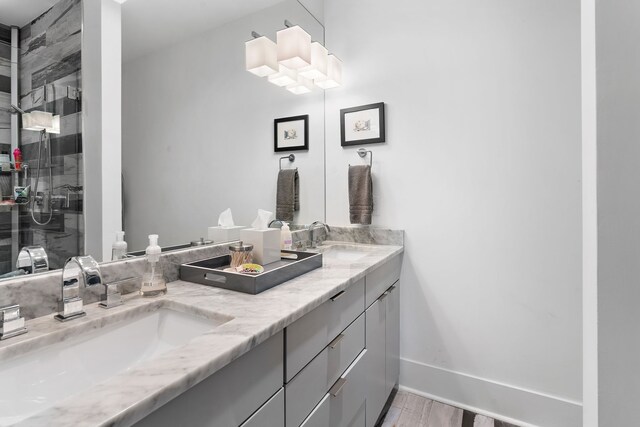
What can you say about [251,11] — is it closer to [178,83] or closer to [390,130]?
[178,83]

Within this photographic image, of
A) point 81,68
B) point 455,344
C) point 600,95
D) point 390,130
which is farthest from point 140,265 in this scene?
point 455,344

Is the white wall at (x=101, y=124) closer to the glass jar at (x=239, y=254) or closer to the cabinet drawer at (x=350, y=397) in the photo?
the glass jar at (x=239, y=254)

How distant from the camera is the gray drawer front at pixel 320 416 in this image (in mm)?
900

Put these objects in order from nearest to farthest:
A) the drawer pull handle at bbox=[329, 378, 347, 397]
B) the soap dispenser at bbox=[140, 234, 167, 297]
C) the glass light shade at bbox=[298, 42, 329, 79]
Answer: the soap dispenser at bbox=[140, 234, 167, 297], the drawer pull handle at bbox=[329, 378, 347, 397], the glass light shade at bbox=[298, 42, 329, 79]

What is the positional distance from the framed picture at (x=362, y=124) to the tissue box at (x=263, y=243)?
94 centimetres

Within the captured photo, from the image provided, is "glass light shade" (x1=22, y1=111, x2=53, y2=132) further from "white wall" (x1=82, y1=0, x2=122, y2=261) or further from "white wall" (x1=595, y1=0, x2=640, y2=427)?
"white wall" (x1=595, y1=0, x2=640, y2=427)

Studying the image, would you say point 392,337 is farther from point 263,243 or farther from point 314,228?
point 263,243

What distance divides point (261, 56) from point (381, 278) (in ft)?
4.31

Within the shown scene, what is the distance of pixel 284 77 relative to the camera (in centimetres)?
177

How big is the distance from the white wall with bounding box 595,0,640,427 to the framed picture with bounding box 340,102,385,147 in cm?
128

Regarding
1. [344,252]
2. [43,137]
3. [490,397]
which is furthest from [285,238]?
[490,397]

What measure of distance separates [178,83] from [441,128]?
4.50 feet

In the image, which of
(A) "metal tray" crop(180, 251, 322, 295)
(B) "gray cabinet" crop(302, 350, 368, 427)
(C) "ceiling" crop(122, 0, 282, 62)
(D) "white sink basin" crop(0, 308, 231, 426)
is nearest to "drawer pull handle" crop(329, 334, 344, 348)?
(B) "gray cabinet" crop(302, 350, 368, 427)

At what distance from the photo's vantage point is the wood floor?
61.6 inches
